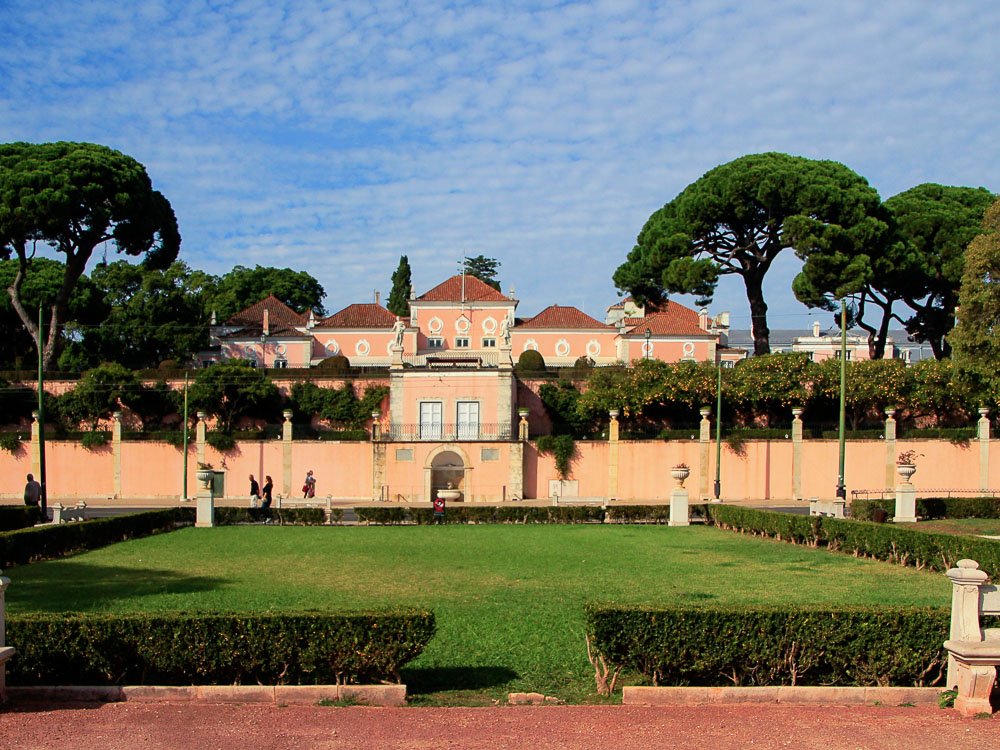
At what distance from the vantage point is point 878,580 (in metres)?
14.9

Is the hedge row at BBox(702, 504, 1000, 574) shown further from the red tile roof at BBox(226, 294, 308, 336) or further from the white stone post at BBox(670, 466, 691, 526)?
the red tile roof at BBox(226, 294, 308, 336)

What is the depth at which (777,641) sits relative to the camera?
8.64 metres

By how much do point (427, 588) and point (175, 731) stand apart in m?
6.70

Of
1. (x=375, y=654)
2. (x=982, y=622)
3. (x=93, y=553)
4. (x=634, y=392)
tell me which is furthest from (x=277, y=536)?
(x=634, y=392)

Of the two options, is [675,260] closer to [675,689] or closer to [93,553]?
[93,553]

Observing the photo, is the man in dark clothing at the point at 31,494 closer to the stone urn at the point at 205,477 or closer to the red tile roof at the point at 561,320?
the stone urn at the point at 205,477

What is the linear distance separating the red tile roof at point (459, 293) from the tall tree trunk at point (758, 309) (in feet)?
53.5

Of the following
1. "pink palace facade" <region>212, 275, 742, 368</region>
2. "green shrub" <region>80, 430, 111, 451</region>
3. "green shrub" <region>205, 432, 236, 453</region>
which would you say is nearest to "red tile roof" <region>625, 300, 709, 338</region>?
"pink palace facade" <region>212, 275, 742, 368</region>

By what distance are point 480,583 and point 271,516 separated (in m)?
15.2

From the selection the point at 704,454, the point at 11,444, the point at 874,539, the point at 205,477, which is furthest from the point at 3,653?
the point at 11,444

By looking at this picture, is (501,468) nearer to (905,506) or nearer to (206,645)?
(905,506)

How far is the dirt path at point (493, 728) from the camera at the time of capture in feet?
23.7

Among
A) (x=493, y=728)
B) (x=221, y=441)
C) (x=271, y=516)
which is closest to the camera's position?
(x=493, y=728)

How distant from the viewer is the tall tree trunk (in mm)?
44906
